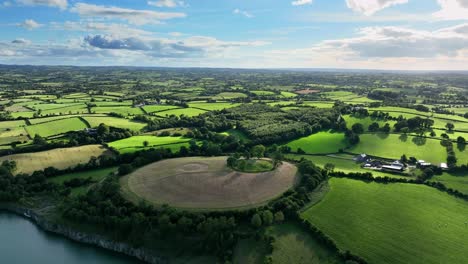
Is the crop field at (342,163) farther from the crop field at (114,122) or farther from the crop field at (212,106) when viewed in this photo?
the crop field at (212,106)

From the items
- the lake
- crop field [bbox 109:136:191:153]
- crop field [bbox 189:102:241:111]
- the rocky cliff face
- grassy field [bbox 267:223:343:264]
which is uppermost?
crop field [bbox 189:102:241:111]

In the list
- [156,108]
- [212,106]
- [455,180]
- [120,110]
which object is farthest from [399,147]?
[120,110]

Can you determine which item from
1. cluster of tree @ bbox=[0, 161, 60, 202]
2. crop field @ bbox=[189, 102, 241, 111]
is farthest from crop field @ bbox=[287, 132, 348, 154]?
crop field @ bbox=[189, 102, 241, 111]

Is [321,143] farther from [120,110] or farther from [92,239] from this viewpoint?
[120,110]

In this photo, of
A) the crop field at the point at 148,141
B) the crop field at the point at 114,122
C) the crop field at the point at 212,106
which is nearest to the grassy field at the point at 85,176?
the crop field at the point at 148,141

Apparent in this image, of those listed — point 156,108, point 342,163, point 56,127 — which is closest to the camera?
point 342,163

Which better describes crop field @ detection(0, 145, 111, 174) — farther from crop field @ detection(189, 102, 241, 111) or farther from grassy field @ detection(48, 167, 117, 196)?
crop field @ detection(189, 102, 241, 111)

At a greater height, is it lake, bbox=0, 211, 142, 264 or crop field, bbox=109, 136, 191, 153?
crop field, bbox=109, 136, 191, 153
